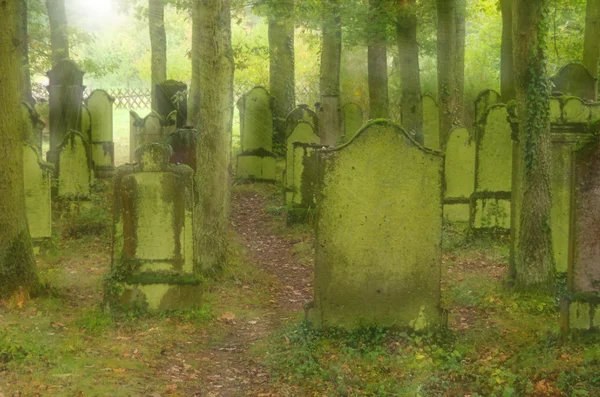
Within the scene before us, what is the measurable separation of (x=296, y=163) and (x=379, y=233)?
21.2ft

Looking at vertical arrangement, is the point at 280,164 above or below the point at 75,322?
above

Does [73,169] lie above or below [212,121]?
below

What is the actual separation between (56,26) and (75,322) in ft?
43.9

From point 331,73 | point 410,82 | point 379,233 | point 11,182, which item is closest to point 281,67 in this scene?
point 331,73

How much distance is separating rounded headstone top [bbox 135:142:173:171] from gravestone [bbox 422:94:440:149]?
11485mm

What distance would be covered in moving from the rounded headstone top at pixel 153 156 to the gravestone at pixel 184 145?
2771 mm

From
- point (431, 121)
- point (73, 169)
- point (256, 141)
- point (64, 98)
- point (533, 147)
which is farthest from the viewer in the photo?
point (431, 121)

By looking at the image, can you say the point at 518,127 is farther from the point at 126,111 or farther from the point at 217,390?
the point at 126,111

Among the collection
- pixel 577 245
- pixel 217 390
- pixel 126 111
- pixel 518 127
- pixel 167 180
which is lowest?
pixel 217 390

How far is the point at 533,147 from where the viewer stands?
28.3 feet

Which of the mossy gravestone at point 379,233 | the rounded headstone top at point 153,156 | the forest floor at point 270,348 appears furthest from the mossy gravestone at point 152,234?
the mossy gravestone at point 379,233

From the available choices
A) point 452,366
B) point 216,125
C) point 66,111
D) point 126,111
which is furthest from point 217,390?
point 126,111

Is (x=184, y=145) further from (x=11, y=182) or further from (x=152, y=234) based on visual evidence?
(x=11, y=182)

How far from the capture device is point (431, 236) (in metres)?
7.39
